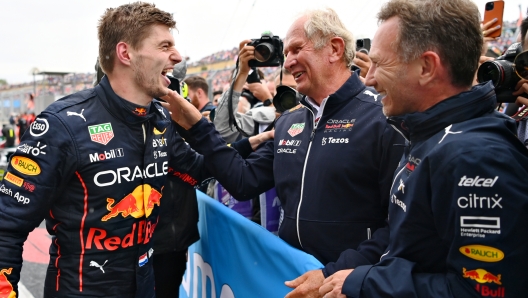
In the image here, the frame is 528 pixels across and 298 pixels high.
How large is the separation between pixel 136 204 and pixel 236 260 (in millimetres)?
728

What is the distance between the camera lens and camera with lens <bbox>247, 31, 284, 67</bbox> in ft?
9.80

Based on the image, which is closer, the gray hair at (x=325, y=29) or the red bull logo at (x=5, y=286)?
the red bull logo at (x=5, y=286)

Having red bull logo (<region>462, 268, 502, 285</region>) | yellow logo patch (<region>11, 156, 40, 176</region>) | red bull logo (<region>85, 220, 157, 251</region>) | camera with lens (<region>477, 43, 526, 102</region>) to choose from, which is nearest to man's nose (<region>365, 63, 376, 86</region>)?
camera with lens (<region>477, 43, 526, 102</region>)

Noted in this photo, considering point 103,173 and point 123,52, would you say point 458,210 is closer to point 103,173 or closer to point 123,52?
point 103,173

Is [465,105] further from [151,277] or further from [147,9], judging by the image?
[151,277]

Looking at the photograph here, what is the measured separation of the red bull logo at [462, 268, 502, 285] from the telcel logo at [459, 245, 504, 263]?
Answer: 0.11ft

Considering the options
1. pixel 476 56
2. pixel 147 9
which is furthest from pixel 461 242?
pixel 147 9

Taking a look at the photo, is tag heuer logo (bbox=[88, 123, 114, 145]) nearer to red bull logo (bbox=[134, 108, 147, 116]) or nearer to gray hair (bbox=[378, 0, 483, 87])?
red bull logo (bbox=[134, 108, 147, 116])

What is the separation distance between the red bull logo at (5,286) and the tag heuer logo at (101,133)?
626 mm

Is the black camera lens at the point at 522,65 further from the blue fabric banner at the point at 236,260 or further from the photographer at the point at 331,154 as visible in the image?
the blue fabric banner at the point at 236,260

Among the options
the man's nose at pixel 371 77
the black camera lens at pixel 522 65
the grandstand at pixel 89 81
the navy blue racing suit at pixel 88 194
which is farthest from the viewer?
the grandstand at pixel 89 81

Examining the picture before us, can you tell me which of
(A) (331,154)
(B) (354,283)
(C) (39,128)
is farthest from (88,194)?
Answer: (B) (354,283)

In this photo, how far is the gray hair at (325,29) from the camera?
2158mm

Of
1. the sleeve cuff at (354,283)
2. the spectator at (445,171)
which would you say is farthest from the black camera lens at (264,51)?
the sleeve cuff at (354,283)
